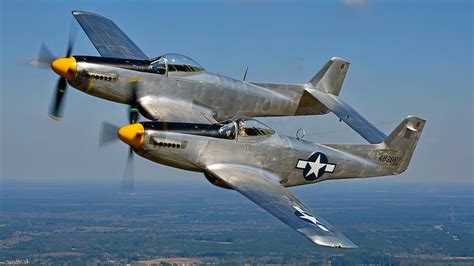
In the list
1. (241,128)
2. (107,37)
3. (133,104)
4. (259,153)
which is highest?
(107,37)

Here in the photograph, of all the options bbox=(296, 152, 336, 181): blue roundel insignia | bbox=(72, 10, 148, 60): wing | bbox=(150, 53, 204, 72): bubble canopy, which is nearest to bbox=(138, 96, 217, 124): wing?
bbox=(150, 53, 204, 72): bubble canopy

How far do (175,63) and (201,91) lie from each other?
1341 millimetres

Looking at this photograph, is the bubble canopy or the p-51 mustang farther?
the bubble canopy

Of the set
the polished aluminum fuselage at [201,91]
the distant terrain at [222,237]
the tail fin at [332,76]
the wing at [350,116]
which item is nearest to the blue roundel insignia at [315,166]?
the wing at [350,116]

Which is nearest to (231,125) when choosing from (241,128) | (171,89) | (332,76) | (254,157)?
(241,128)

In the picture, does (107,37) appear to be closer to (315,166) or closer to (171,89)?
(171,89)

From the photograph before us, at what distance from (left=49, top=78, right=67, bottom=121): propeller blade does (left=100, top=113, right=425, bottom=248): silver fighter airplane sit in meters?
6.45

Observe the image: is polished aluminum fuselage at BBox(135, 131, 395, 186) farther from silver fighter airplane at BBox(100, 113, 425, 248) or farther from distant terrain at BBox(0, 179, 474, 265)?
distant terrain at BBox(0, 179, 474, 265)

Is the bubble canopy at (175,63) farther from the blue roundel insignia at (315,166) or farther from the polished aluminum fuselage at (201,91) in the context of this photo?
the blue roundel insignia at (315,166)

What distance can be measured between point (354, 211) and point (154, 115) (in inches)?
6152

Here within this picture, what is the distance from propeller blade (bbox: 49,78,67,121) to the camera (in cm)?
2798

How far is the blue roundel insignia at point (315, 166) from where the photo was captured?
2450 cm

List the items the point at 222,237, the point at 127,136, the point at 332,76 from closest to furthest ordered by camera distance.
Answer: the point at 127,136
the point at 332,76
the point at 222,237

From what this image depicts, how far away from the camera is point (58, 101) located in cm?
2809
